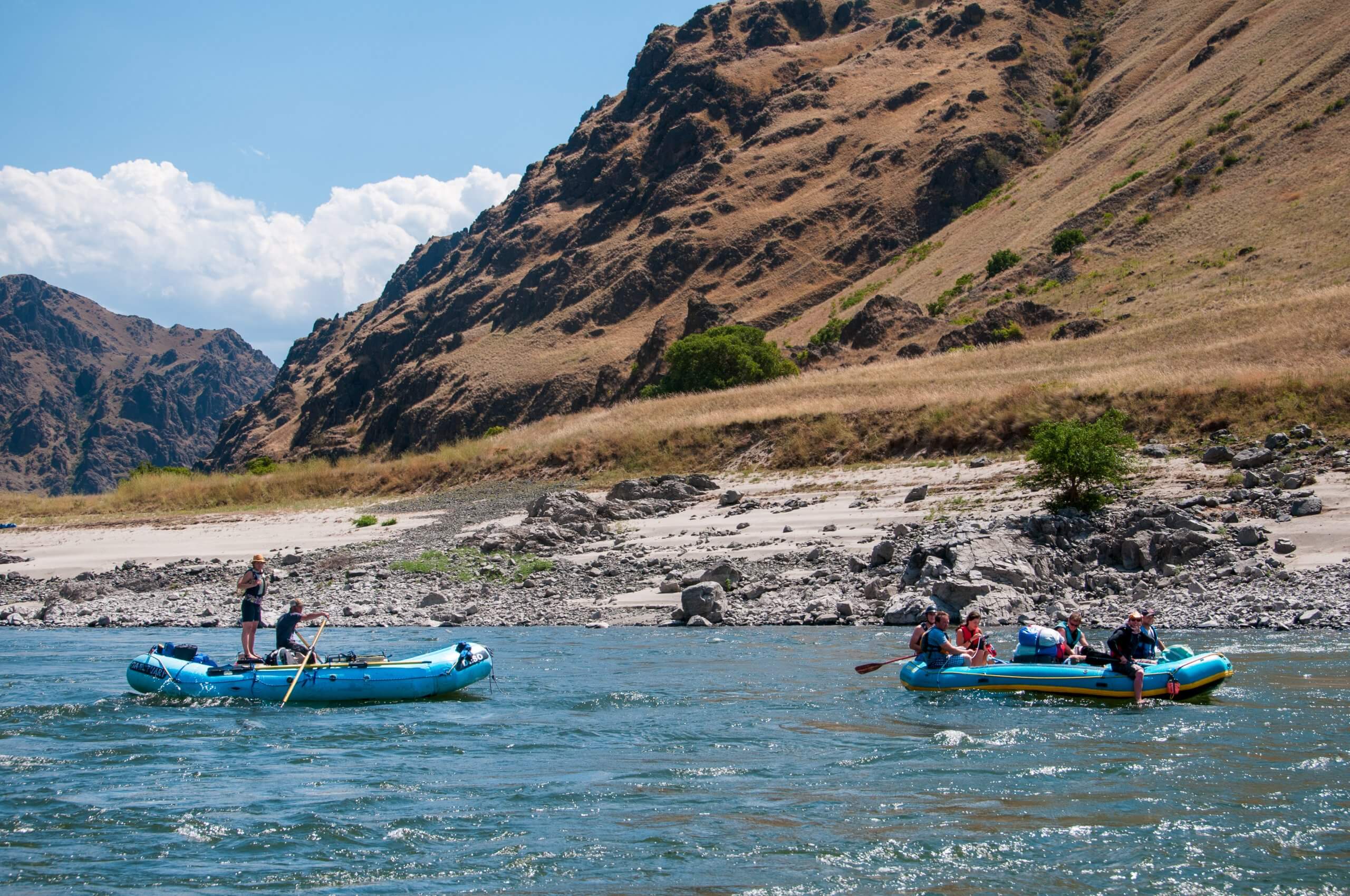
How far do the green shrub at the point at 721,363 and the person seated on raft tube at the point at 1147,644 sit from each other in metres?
44.9

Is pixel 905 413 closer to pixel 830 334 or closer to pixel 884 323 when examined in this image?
pixel 884 323

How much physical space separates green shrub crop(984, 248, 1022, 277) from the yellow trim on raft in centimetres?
5643

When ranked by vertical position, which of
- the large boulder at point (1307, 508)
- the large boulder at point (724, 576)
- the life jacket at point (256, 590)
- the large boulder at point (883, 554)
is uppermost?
the large boulder at point (1307, 508)

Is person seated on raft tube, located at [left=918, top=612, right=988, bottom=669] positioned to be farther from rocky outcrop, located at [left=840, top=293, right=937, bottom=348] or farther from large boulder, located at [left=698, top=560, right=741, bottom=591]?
rocky outcrop, located at [left=840, top=293, right=937, bottom=348]

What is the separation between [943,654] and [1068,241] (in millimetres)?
55308

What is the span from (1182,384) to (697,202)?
8984 cm

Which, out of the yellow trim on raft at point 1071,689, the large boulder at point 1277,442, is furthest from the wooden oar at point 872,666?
the large boulder at point 1277,442

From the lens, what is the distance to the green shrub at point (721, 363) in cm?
6159

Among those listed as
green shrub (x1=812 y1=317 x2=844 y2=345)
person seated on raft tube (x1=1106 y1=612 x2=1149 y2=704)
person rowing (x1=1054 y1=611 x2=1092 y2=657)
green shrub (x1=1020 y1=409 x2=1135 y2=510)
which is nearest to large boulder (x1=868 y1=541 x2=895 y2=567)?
green shrub (x1=1020 y1=409 x2=1135 y2=510)

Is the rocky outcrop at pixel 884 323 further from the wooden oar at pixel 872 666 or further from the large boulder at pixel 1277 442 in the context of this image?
the wooden oar at pixel 872 666

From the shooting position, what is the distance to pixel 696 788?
10852 millimetres

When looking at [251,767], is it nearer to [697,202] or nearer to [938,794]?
[938,794]

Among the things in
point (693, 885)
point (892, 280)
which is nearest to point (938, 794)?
point (693, 885)

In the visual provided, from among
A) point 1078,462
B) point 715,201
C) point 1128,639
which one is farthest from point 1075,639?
point 715,201
